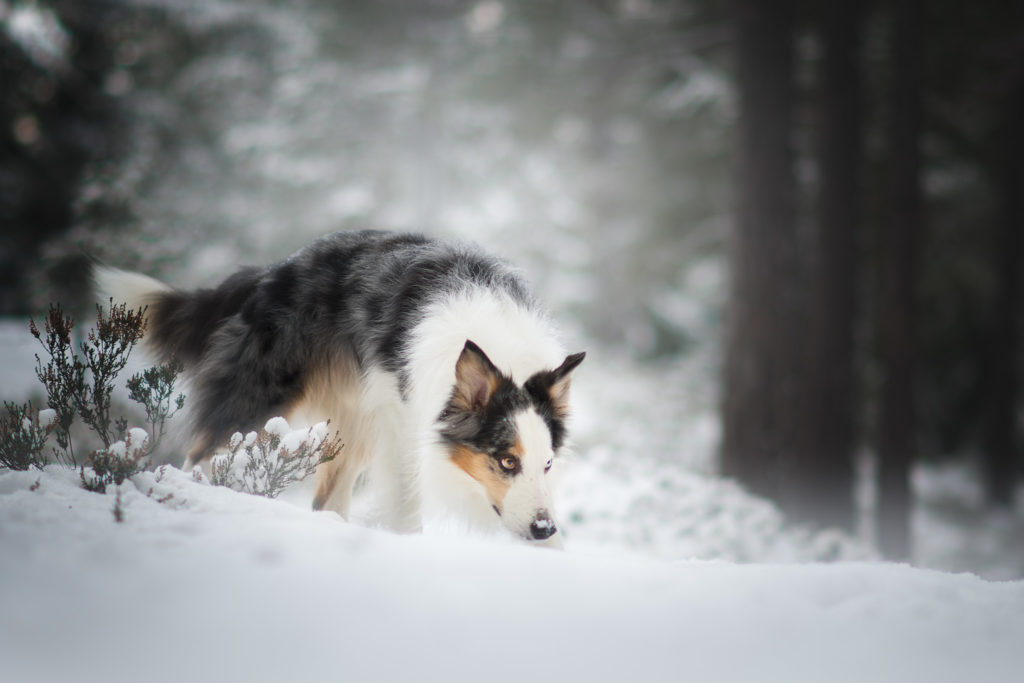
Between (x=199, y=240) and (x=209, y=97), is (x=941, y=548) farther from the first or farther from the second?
(x=209, y=97)

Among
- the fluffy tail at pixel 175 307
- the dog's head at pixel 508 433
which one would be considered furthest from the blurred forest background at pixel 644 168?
the dog's head at pixel 508 433

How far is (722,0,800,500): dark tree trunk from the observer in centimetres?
762

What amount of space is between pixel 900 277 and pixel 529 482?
316 inches

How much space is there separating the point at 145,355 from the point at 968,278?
14.2 metres

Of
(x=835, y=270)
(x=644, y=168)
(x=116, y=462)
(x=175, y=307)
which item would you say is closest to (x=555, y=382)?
(x=116, y=462)

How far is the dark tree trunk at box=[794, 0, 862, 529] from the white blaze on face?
239 inches

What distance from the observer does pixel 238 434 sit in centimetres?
358

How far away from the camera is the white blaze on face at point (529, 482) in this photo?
10.5 ft

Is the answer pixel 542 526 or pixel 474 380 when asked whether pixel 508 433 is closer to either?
pixel 474 380

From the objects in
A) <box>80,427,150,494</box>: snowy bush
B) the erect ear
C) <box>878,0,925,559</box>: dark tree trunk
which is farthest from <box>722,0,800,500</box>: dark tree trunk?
<box>80,427,150,494</box>: snowy bush

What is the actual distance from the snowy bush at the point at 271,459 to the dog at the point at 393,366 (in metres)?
0.45

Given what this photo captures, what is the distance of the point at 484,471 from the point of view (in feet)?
11.3

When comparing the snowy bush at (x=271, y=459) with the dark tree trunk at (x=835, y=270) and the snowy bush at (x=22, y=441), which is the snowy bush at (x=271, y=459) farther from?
the dark tree trunk at (x=835, y=270)

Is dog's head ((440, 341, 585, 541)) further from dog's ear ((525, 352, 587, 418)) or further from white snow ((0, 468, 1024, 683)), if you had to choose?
white snow ((0, 468, 1024, 683))
